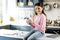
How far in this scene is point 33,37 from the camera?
1467 mm

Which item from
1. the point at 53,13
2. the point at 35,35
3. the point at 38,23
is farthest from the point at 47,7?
the point at 35,35

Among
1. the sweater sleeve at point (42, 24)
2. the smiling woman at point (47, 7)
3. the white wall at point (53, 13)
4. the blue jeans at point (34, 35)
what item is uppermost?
the smiling woman at point (47, 7)

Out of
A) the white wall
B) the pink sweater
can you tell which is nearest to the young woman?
the pink sweater

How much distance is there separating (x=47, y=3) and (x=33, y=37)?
1.59ft

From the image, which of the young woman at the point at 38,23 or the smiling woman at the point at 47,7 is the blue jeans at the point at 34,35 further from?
the smiling woman at the point at 47,7

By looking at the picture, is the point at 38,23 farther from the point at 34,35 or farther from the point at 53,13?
the point at 53,13

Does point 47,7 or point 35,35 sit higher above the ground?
point 47,7

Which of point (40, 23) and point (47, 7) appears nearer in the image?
point (40, 23)

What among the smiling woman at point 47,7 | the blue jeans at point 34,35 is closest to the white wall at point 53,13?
the smiling woman at point 47,7

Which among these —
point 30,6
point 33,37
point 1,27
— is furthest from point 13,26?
point 33,37

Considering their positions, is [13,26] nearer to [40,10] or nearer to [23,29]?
[23,29]

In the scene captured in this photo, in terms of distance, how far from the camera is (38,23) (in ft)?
4.95

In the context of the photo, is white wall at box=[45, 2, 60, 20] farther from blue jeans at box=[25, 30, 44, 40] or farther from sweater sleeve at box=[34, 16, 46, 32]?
blue jeans at box=[25, 30, 44, 40]

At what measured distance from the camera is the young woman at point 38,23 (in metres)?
1.49
